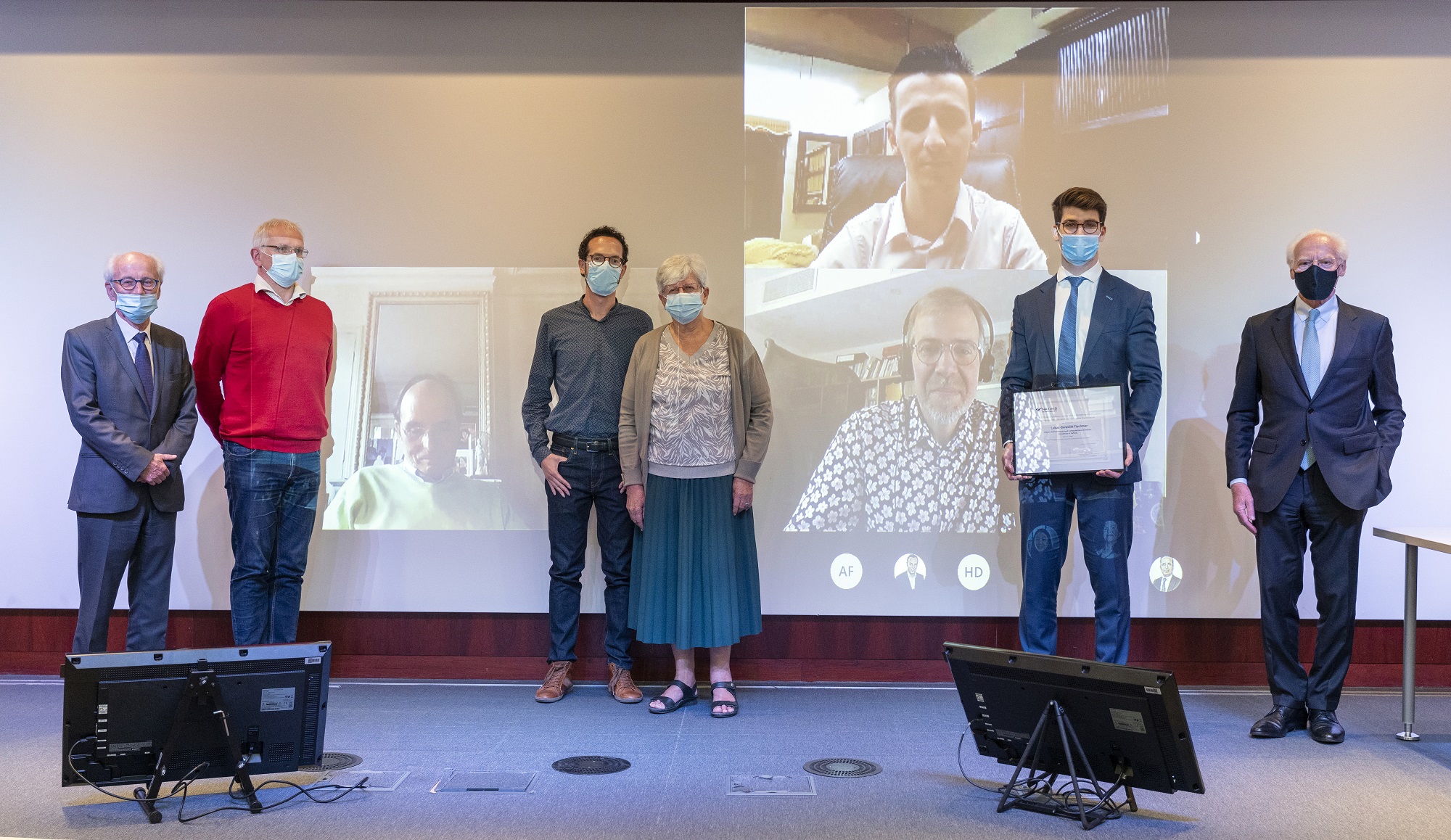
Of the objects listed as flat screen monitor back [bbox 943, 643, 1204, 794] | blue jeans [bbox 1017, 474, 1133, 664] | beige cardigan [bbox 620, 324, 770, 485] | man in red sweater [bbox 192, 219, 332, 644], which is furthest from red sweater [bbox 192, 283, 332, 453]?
blue jeans [bbox 1017, 474, 1133, 664]

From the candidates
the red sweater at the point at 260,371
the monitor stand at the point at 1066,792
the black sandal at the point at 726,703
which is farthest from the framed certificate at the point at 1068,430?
the red sweater at the point at 260,371

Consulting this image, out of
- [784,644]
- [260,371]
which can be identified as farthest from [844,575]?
[260,371]

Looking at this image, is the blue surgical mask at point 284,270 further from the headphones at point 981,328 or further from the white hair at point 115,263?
the headphones at point 981,328

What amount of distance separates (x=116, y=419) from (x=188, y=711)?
4.70 ft

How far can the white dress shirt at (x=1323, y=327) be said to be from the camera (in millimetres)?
3482

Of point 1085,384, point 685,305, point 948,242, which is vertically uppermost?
point 948,242

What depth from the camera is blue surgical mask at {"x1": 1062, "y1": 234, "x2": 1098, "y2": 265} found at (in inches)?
146

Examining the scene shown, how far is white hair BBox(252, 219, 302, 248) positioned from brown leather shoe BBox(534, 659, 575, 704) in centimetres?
186

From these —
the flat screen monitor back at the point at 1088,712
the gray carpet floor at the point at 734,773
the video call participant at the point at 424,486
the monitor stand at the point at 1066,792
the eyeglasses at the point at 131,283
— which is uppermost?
the eyeglasses at the point at 131,283

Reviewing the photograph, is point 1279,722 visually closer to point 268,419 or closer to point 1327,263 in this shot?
point 1327,263

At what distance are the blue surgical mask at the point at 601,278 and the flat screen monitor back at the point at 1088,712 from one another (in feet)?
6.24

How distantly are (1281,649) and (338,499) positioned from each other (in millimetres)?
3553

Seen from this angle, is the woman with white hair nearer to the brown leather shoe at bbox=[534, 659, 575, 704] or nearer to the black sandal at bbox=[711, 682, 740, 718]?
the black sandal at bbox=[711, 682, 740, 718]

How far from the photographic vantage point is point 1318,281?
344cm
